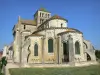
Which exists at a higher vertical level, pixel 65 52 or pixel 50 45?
pixel 50 45

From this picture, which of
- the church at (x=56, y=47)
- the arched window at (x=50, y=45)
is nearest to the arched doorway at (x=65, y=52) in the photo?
the church at (x=56, y=47)

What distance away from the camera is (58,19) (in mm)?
54656

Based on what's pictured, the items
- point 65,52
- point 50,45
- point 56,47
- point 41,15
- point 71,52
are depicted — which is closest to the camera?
point 71,52

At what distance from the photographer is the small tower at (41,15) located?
67.9m

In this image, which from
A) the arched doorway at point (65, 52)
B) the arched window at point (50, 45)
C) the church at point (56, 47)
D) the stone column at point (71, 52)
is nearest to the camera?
the stone column at point (71, 52)

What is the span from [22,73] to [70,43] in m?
15.4

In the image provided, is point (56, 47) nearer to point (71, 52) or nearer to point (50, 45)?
point (50, 45)

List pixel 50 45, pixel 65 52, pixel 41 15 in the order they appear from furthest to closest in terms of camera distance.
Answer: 1. pixel 41 15
2. pixel 50 45
3. pixel 65 52

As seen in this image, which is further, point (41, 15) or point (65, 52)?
point (41, 15)

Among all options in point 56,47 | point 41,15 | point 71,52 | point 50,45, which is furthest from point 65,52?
point 41,15

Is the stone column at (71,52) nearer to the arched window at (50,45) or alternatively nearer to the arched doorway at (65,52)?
the arched doorway at (65,52)

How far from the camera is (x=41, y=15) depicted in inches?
2744

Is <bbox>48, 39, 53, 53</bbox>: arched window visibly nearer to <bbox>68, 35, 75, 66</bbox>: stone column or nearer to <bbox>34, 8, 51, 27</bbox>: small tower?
<bbox>68, 35, 75, 66</bbox>: stone column

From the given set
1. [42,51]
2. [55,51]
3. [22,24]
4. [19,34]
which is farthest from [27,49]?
[22,24]
